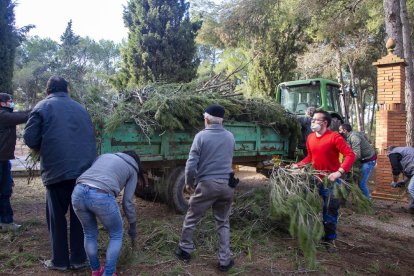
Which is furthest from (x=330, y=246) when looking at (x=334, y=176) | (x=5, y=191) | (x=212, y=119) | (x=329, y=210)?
(x=5, y=191)

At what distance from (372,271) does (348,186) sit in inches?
38.5

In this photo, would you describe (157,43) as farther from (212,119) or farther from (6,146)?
(212,119)

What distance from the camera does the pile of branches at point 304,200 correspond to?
3.76 m

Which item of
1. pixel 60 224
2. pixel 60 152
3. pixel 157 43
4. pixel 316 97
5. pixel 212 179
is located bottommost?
pixel 60 224

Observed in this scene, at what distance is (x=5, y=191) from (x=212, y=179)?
3028mm

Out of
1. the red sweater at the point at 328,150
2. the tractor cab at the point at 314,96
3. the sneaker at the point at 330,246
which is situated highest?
the tractor cab at the point at 314,96

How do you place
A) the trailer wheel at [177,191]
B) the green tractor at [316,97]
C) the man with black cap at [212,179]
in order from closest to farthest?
the man with black cap at [212,179] → the trailer wheel at [177,191] → the green tractor at [316,97]

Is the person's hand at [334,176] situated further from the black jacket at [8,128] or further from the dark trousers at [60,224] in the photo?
the black jacket at [8,128]

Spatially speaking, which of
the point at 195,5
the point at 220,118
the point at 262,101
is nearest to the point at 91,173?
the point at 220,118

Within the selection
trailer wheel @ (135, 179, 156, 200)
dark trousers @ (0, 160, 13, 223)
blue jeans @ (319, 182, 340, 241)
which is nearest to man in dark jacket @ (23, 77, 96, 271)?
dark trousers @ (0, 160, 13, 223)

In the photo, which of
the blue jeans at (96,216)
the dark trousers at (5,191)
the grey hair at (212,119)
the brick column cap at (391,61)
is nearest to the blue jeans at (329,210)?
the grey hair at (212,119)

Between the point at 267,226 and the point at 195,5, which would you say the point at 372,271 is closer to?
the point at 267,226

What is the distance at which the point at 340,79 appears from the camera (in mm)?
20406

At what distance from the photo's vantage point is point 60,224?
3521 millimetres
